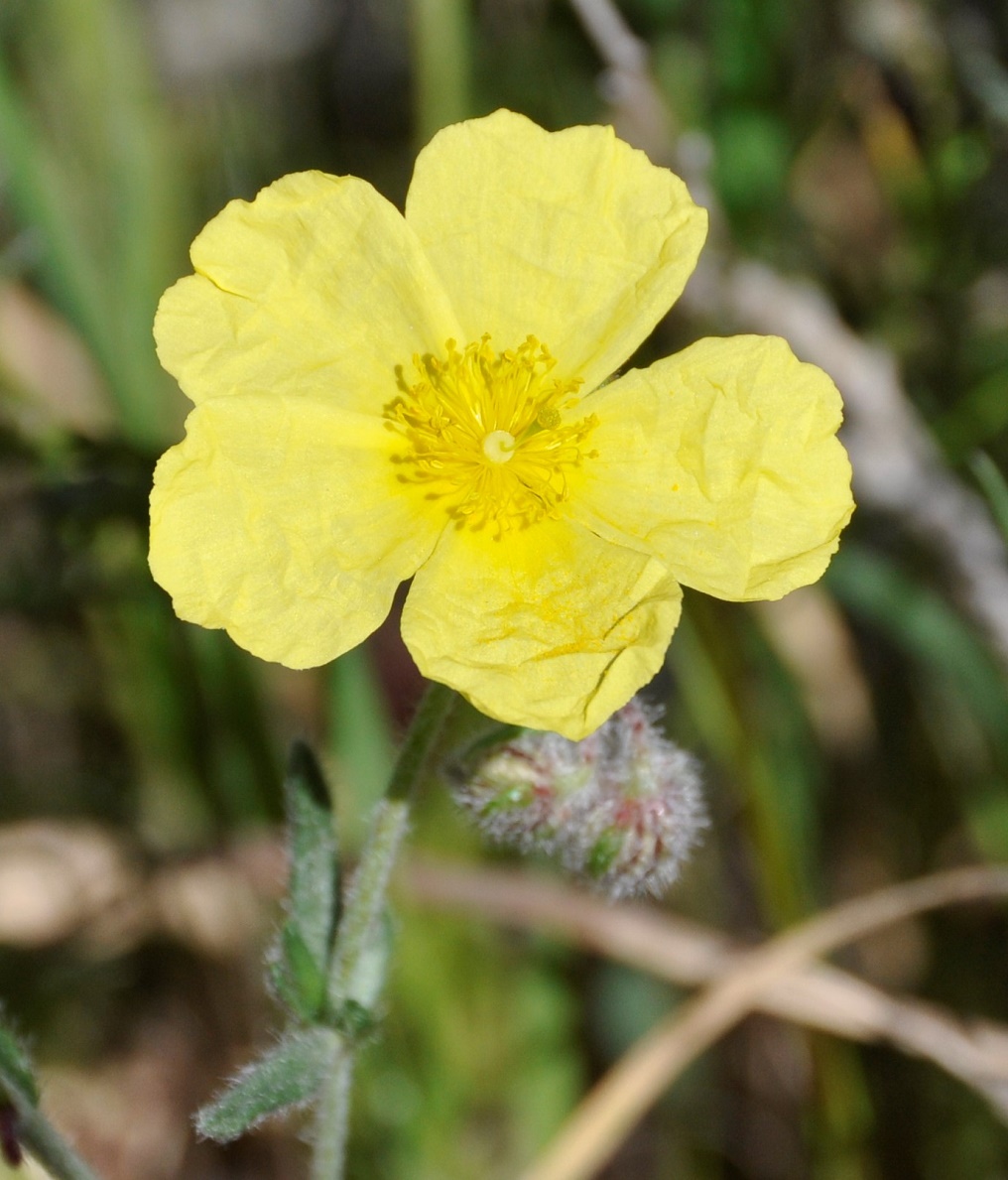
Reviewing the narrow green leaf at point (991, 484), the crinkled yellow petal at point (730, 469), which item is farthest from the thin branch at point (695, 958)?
the crinkled yellow petal at point (730, 469)

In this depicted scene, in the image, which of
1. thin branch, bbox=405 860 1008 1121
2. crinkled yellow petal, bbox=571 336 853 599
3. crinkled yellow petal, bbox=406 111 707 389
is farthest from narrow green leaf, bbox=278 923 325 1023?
crinkled yellow petal, bbox=406 111 707 389

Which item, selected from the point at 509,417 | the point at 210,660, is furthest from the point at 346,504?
the point at 210,660

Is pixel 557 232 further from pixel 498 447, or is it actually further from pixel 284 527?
pixel 284 527

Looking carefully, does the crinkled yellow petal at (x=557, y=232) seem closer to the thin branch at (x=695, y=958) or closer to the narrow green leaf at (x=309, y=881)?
the narrow green leaf at (x=309, y=881)

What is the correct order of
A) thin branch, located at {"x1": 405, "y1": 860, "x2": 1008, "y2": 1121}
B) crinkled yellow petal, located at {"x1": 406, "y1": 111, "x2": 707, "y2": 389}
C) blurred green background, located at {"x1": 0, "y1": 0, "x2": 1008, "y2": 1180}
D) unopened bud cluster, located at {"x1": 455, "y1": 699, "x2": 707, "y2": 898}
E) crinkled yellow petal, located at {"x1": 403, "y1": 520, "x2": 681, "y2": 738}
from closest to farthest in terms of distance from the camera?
crinkled yellow petal, located at {"x1": 403, "y1": 520, "x2": 681, "y2": 738} < crinkled yellow petal, located at {"x1": 406, "y1": 111, "x2": 707, "y2": 389} < unopened bud cluster, located at {"x1": 455, "y1": 699, "x2": 707, "y2": 898} < thin branch, located at {"x1": 405, "y1": 860, "x2": 1008, "y2": 1121} < blurred green background, located at {"x1": 0, "y1": 0, "x2": 1008, "y2": 1180}

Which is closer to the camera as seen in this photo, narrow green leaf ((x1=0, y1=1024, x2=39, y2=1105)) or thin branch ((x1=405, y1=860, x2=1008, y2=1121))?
narrow green leaf ((x1=0, y1=1024, x2=39, y2=1105))

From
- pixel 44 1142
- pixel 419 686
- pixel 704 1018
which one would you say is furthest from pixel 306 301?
pixel 419 686

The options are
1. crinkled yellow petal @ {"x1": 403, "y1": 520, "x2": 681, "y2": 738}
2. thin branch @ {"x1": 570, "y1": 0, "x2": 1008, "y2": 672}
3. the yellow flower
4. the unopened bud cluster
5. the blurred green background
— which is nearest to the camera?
crinkled yellow petal @ {"x1": 403, "y1": 520, "x2": 681, "y2": 738}

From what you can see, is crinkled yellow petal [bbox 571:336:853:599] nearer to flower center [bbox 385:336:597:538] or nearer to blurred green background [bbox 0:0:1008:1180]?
A: flower center [bbox 385:336:597:538]
